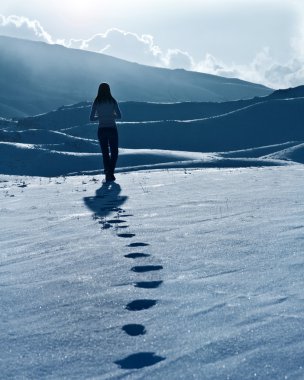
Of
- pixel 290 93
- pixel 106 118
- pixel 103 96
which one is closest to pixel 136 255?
pixel 106 118

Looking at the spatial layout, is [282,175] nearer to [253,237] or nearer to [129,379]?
[253,237]

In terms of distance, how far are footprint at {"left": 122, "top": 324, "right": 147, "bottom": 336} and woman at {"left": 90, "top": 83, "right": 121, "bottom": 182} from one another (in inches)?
355

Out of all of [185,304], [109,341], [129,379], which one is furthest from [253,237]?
[129,379]

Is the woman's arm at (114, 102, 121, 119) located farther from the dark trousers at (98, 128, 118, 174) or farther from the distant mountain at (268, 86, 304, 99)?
the distant mountain at (268, 86, 304, 99)

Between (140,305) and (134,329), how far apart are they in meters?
0.35

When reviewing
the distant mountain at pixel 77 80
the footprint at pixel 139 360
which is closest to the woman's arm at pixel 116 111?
the footprint at pixel 139 360

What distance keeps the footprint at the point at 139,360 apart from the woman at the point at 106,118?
369 inches

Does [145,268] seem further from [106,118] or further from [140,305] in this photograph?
[106,118]

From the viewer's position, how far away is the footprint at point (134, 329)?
2.78 m

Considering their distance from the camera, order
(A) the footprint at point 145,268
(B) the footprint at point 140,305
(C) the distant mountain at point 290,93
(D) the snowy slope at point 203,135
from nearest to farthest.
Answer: (B) the footprint at point 140,305 → (A) the footprint at point 145,268 → (D) the snowy slope at point 203,135 → (C) the distant mountain at point 290,93

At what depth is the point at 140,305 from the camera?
125 inches

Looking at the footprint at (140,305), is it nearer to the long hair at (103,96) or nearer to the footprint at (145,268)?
the footprint at (145,268)

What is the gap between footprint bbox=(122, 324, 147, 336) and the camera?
2779mm

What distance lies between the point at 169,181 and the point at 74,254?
23.0 feet
